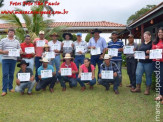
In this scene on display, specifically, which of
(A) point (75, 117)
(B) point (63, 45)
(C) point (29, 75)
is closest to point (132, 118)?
(A) point (75, 117)

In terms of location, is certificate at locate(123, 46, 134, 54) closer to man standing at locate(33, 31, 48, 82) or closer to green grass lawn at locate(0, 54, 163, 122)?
green grass lawn at locate(0, 54, 163, 122)

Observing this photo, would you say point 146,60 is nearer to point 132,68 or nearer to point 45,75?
point 132,68

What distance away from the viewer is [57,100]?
4578 millimetres

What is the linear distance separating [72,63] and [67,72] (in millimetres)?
365

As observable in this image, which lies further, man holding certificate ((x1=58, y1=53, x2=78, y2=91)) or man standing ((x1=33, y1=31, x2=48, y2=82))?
man standing ((x1=33, y1=31, x2=48, y2=82))

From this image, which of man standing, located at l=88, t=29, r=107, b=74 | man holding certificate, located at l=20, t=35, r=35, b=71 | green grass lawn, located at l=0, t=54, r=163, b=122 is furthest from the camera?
man standing, located at l=88, t=29, r=107, b=74

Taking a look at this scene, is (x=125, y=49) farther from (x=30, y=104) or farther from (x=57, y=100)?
(x=30, y=104)

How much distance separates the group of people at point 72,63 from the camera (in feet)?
15.9

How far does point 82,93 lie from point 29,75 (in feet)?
5.22

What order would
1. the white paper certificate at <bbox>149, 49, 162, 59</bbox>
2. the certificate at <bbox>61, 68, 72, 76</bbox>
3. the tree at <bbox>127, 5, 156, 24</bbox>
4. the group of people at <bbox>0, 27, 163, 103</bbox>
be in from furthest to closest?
the tree at <bbox>127, 5, 156, 24</bbox> → the certificate at <bbox>61, 68, 72, 76</bbox> → the group of people at <bbox>0, 27, 163, 103</bbox> → the white paper certificate at <bbox>149, 49, 162, 59</bbox>

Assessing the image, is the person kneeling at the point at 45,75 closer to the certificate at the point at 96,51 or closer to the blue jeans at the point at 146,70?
the certificate at the point at 96,51

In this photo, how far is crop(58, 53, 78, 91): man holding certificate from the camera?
17.9 feet

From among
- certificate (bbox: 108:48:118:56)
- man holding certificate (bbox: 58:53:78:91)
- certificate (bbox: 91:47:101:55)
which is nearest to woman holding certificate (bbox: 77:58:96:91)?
man holding certificate (bbox: 58:53:78:91)

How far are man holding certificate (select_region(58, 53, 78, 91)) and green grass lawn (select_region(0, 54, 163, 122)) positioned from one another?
1.10 feet
